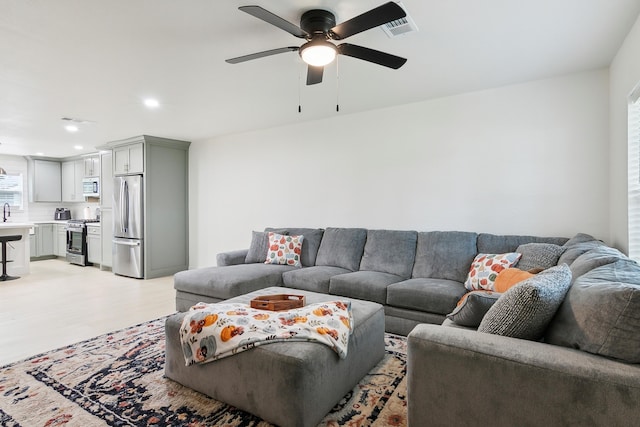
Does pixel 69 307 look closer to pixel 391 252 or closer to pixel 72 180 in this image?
pixel 391 252

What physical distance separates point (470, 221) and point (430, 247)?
0.55 metres

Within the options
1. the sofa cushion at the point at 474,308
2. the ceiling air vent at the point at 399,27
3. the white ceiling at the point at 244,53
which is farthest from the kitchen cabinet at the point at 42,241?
the sofa cushion at the point at 474,308

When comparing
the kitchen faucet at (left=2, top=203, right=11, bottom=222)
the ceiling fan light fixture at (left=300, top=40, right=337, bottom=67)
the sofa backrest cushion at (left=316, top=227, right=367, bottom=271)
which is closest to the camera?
the ceiling fan light fixture at (left=300, top=40, right=337, bottom=67)

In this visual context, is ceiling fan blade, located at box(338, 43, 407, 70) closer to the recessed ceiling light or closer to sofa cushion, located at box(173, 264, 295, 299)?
sofa cushion, located at box(173, 264, 295, 299)

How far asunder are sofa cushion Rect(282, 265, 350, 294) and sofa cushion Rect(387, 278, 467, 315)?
721 millimetres

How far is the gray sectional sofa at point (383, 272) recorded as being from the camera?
119 inches

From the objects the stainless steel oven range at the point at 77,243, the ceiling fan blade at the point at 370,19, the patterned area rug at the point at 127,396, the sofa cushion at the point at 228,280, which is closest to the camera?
the ceiling fan blade at the point at 370,19

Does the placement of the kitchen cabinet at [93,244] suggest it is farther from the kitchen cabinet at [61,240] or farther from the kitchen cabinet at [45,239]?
the kitchen cabinet at [45,239]

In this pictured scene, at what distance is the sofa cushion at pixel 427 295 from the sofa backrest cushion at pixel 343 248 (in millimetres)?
879

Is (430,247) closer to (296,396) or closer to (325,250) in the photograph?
(325,250)

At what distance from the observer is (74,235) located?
7188 mm

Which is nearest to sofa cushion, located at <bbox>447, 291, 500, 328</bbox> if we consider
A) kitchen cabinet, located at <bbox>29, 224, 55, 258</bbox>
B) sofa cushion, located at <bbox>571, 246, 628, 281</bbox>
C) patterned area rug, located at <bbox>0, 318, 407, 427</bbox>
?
sofa cushion, located at <bbox>571, 246, 628, 281</bbox>

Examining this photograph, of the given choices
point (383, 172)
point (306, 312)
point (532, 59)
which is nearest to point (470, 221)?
point (383, 172)

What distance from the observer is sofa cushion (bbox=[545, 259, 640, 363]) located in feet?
3.92
